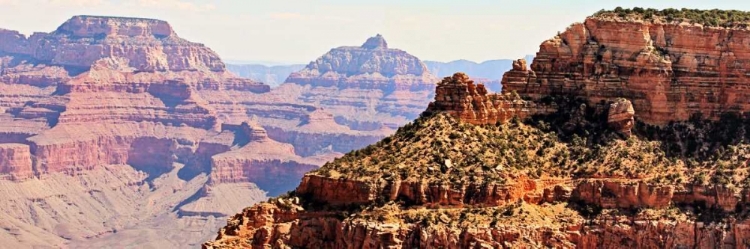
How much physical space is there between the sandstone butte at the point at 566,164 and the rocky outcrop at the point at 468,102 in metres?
0.09

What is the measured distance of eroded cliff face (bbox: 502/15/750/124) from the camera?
8412cm

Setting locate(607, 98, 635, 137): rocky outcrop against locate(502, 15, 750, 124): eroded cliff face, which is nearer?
locate(607, 98, 635, 137): rocky outcrop

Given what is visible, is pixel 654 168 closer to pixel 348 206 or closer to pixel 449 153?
pixel 449 153

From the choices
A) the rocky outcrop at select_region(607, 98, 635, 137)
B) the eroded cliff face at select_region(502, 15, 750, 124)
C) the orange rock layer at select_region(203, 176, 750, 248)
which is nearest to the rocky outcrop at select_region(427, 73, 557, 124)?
the eroded cliff face at select_region(502, 15, 750, 124)

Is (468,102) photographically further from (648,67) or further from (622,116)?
(648,67)

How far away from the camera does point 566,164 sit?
80.3m

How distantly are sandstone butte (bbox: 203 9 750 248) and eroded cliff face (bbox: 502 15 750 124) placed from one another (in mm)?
90

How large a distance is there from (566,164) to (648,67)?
29.4 ft

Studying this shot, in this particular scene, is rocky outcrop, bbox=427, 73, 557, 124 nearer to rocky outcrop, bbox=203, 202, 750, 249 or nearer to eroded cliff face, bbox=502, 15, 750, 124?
eroded cliff face, bbox=502, 15, 750, 124

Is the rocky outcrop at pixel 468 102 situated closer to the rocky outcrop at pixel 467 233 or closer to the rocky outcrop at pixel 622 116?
the rocky outcrop at pixel 622 116

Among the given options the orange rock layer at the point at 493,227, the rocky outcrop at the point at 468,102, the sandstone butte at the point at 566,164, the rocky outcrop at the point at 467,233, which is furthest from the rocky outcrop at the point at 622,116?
the rocky outcrop at the point at 467,233

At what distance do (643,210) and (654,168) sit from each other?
12.9ft

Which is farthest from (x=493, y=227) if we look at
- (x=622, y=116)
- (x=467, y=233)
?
(x=622, y=116)

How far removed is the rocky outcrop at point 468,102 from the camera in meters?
80.7
